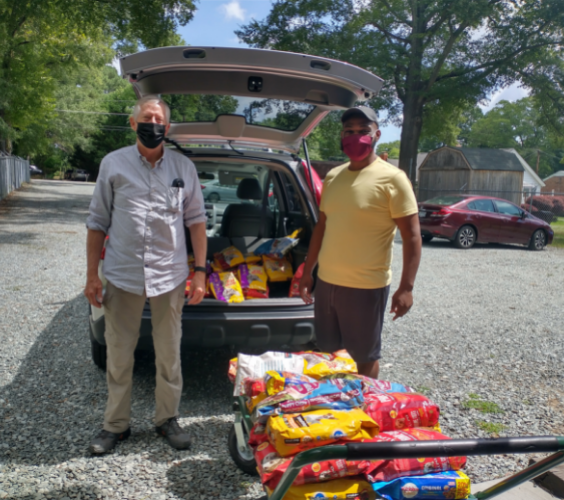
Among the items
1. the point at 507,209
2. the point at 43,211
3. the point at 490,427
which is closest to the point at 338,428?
the point at 490,427

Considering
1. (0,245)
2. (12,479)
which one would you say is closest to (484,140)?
(0,245)

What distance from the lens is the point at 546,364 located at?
15.9 feet

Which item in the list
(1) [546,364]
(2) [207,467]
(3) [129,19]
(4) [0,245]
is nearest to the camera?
(2) [207,467]

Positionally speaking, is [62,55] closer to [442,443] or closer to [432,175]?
[442,443]

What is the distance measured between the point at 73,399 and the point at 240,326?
1.28 metres

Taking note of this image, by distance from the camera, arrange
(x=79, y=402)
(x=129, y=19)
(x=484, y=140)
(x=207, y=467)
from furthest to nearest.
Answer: (x=484, y=140) → (x=129, y=19) → (x=79, y=402) → (x=207, y=467)

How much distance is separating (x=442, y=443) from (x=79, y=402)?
9.38 feet

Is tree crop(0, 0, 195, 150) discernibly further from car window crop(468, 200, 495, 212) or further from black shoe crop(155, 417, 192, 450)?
black shoe crop(155, 417, 192, 450)

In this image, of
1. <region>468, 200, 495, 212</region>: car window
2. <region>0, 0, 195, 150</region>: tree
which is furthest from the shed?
<region>0, 0, 195, 150</region>: tree

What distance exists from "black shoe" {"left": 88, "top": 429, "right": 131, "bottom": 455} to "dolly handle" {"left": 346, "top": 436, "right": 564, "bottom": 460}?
6.39ft

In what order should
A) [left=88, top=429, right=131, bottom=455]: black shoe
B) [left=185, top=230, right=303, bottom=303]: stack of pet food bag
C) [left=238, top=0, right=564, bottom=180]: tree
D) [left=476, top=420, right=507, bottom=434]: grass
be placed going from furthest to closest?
[left=238, top=0, right=564, bottom=180]: tree < [left=185, top=230, right=303, bottom=303]: stack of pet food bag < [left=476, top=420, right=507, bottom=434]: grass < [left=88, top=429, right=131, bottom=455]: black shoe

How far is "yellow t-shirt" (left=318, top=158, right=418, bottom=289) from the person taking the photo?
2.72m

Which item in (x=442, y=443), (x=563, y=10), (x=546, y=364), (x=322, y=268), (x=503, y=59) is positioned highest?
(x=563, y=10)

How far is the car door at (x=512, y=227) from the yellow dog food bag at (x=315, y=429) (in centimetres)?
1397
